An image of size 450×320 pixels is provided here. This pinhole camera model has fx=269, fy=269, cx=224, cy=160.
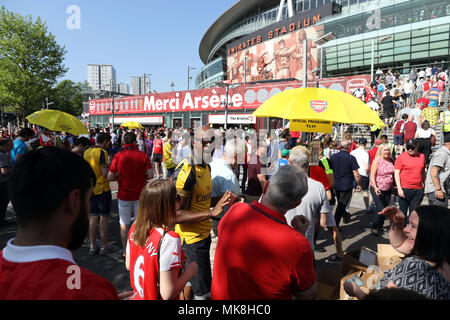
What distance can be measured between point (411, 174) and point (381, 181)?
667 mm

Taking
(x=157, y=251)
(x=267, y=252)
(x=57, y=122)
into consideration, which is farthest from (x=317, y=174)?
(x=57, y=122)

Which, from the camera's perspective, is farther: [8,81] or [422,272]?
[8,81]

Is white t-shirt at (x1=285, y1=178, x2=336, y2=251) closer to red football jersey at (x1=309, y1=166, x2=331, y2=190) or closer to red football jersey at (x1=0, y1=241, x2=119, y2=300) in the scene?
red football jersey at (x1=309, y1=166, x2=331, y2=190)

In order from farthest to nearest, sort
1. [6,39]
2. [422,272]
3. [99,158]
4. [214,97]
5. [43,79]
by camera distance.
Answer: [214,97], [43,79], [6,39], [99,158], [422,272]

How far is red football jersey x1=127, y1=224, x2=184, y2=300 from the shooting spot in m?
1.91

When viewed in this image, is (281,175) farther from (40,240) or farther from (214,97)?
(214,97)

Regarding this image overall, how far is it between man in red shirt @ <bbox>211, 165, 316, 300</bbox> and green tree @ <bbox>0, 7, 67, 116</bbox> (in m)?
33.5

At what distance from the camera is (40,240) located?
102 cm

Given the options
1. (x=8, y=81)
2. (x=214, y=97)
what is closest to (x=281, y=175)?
(x=214, y=97)

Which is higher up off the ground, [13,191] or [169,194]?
[13,191]

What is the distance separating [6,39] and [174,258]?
3458 cm

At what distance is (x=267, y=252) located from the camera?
1.69 meters

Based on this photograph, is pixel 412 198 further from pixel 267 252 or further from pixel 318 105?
pixel 267 252
